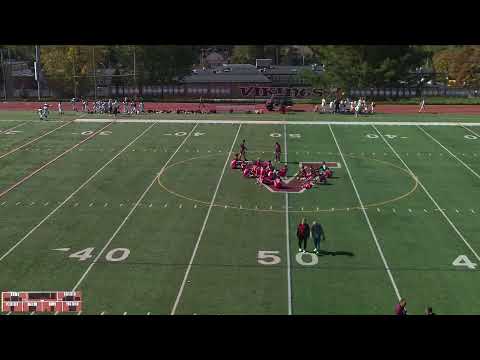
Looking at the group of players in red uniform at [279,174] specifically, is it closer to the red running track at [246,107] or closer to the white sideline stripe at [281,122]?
the white sideline stripe at [281,122]

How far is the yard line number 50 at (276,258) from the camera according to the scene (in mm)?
20656

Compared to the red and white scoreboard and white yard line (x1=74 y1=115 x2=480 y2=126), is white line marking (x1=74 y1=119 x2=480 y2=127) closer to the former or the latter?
white yard line (x1=74 y1=115 x2=480 y2=126)

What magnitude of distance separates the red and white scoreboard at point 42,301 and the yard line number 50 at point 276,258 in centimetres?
616

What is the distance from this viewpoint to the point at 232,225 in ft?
79.7

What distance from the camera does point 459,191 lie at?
94.6ft

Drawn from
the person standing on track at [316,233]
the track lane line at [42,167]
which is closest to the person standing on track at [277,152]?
the track lane line at [42,167]

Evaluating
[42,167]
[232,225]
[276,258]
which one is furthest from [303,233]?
[42,167]

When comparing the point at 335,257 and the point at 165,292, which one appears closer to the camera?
the point at 165,292

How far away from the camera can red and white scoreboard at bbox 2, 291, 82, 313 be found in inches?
698

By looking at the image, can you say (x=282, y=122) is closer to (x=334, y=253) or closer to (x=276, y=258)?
(x=334, y=253)
